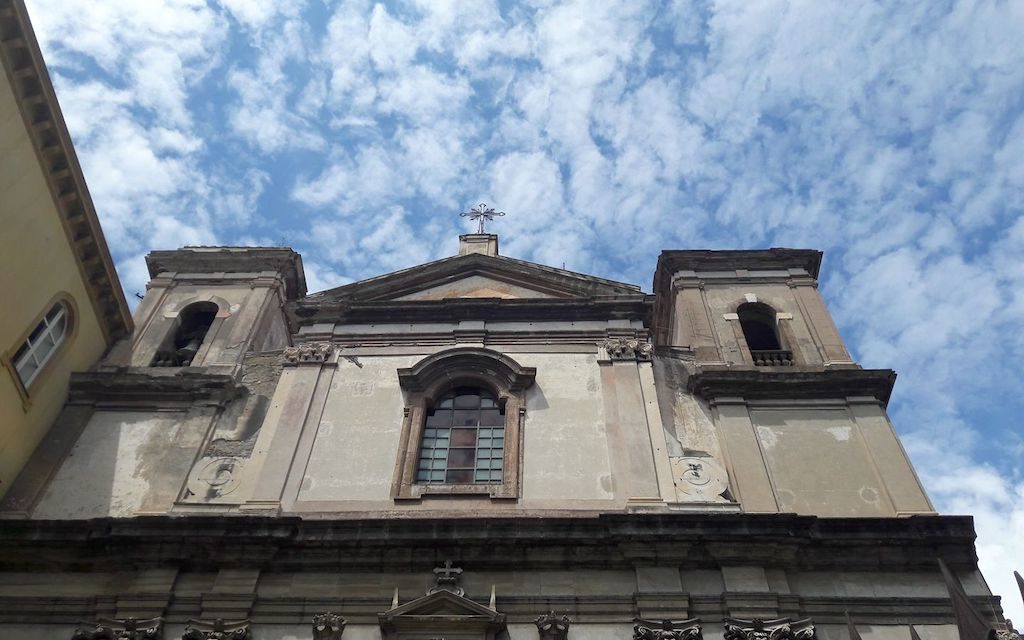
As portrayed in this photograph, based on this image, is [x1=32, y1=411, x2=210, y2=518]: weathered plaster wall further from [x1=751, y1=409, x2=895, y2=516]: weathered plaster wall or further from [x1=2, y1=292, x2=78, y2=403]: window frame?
[x1=751, y1=409, x2=895, y2=516]: weathered plaster wall

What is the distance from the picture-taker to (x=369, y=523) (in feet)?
40.4

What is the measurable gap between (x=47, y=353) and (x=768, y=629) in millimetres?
12726

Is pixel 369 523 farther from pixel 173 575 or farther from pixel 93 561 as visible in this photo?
pixel 93 561

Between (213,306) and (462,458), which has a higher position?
(213,306)

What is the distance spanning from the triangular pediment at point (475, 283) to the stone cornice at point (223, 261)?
2.08 meters

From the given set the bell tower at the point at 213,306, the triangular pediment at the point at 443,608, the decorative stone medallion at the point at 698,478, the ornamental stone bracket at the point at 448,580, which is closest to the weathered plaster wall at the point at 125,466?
the bell tower at the point at 213,306

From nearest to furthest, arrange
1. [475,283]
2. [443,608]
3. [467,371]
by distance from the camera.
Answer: [443,608], [467,371], [475,283]

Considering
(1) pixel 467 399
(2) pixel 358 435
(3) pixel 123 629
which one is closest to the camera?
(3) pixel 123 629

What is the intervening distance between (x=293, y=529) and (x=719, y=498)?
21.2 ft

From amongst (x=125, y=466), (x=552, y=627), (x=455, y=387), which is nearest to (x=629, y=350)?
(x=455, y=387)

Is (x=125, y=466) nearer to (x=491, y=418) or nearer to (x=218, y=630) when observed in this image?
(x=218, y=630)

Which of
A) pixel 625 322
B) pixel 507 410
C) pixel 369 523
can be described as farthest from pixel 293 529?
pixel 625 322

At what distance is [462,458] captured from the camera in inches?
564

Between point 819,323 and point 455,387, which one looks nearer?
point 455,387
